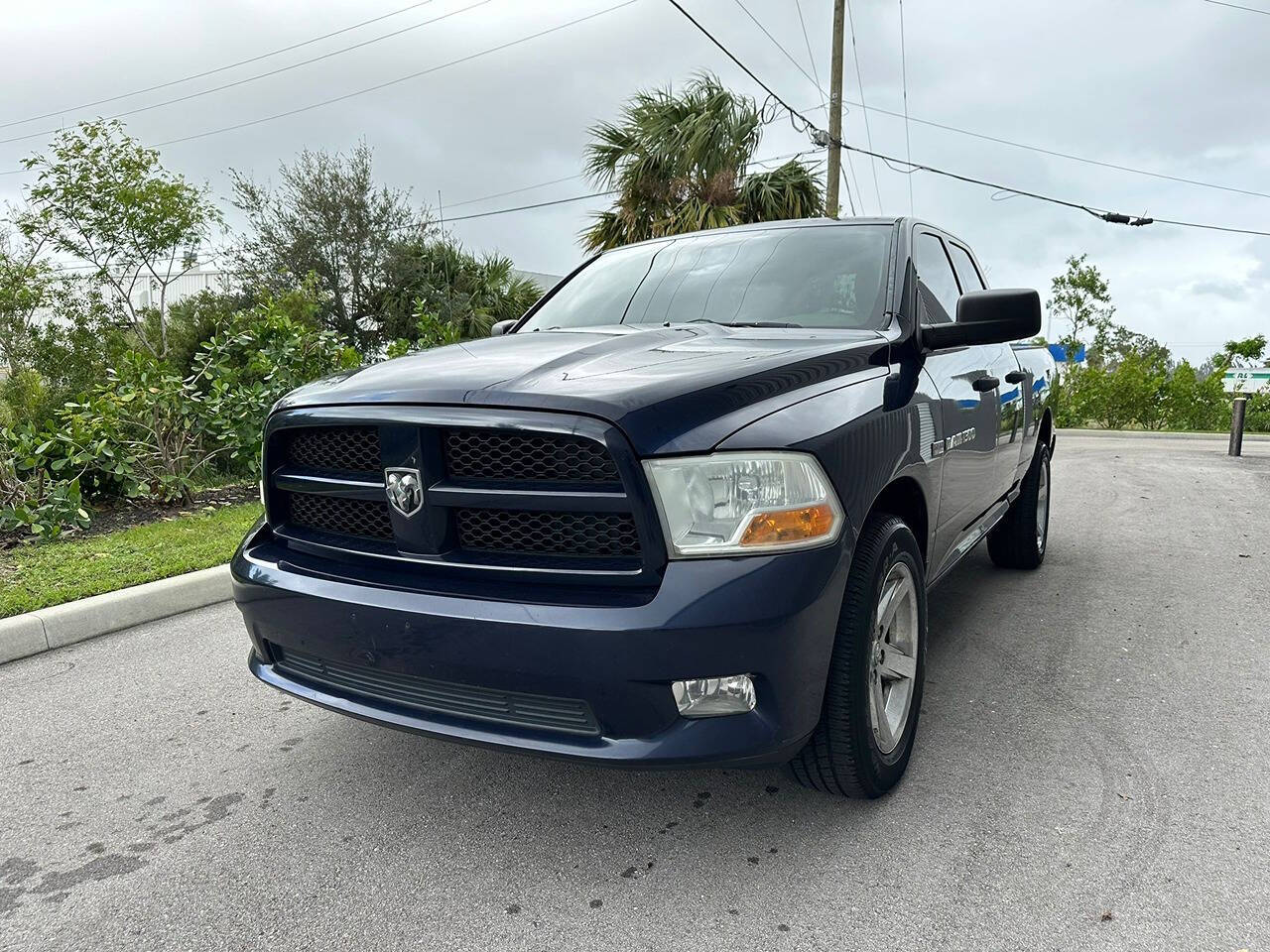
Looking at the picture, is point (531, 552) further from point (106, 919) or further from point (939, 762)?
point (939, 762)

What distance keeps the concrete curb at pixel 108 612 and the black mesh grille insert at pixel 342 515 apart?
2.30 metres

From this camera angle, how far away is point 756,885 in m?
2.28

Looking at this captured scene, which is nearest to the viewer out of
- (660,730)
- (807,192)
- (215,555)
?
(660,730)

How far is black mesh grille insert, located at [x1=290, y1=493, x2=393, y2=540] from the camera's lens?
2.44 meters

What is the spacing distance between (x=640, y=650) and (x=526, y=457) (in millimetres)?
518

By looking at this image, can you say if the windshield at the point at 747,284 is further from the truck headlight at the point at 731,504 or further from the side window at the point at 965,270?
the truck headlight at the point at 731,504

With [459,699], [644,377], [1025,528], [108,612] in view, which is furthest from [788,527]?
[108,612]

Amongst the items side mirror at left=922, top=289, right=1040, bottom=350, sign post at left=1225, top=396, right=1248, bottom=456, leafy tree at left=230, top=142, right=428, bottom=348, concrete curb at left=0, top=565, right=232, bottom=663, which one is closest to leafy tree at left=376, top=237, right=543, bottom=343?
leafy tree at left=230, top=142, right=428, bottom=348

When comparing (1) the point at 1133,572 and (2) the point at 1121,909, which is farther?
(1) the point at 1133,572

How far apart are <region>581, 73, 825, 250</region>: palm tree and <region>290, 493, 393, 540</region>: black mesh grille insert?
12975 mm

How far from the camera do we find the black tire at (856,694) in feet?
7.64

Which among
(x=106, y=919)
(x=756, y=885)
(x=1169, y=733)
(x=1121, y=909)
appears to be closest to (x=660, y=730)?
(x=756, y=885)

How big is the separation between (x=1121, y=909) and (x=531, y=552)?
156 cm

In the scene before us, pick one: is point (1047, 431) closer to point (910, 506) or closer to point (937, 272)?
point (937, 272)
